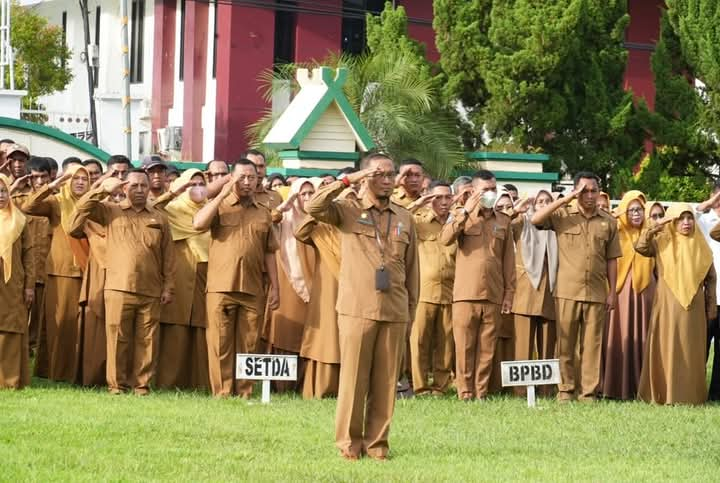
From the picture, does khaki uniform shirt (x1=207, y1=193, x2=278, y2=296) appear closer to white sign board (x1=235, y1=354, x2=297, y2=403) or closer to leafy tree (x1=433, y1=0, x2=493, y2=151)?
white sign board (x1=235, y1=354, x2=297, y2=403)

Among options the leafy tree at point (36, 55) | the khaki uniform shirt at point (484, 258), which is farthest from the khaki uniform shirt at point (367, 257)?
the leafy tree at point (36, 55)

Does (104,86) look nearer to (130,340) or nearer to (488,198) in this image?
(130,340)

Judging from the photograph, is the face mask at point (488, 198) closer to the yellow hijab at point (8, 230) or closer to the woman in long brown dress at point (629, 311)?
the woman in long brown dress at point (629, 311)

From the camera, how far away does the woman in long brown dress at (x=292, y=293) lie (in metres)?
15.6

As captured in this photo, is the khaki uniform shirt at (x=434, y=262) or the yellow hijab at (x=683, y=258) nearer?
the yellow hijab at (x=683, y=258)

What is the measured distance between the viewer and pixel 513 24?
989 inches

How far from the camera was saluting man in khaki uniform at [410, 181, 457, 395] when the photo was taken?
52.1ft

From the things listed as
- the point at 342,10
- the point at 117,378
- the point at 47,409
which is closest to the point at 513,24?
the point at 342,10

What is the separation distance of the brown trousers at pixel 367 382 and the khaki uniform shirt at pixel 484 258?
4111 mm

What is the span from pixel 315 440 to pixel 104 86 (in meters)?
31.6

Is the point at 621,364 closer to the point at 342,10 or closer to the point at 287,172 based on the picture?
the point at 287,172

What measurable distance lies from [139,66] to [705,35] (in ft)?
57.4

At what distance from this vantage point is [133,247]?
14742mm

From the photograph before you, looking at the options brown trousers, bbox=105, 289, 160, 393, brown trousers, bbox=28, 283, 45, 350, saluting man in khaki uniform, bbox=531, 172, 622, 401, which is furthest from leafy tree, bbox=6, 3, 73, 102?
saluting man in khaki uniform, bbox=531, 172, 622, 401
